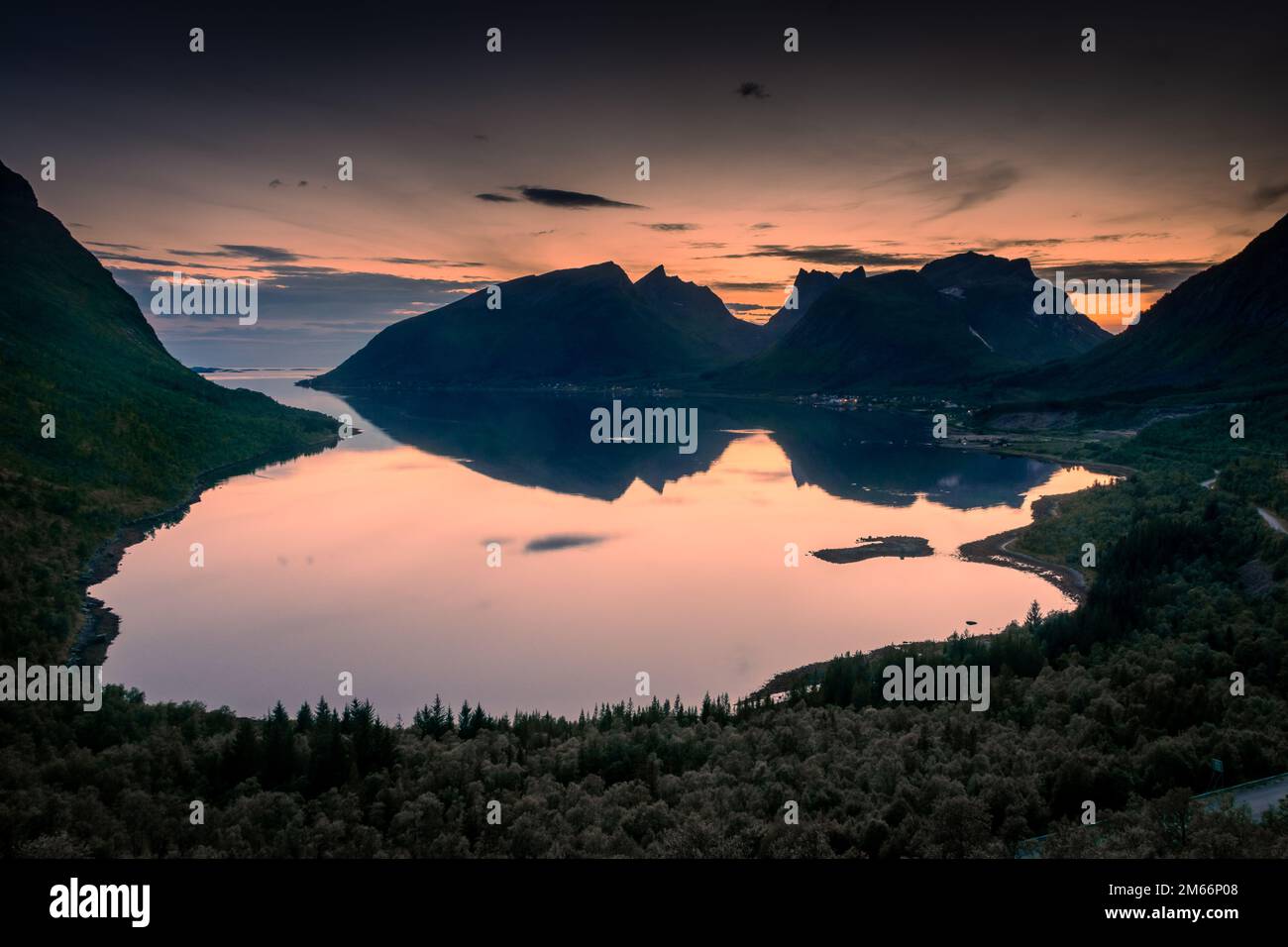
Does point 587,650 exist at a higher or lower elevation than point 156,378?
lower

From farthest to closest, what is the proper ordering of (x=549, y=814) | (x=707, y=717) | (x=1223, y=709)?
(x=707, y=717) → (x=1223, y=709) → (x=549, y=814)

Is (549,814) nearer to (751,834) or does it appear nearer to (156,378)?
(751,834)

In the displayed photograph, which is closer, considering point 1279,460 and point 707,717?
point 707,717

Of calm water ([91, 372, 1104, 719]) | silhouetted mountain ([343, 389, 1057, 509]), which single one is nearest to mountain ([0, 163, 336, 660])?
calm water ([91, 372, 1104, 719])

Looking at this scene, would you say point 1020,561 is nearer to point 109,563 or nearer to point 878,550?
point 878,550

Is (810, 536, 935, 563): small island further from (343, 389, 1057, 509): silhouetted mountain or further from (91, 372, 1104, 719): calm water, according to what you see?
(343, 389, 1057, 509): silhouetted mountain

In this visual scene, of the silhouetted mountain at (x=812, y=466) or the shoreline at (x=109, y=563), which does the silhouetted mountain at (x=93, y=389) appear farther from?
the silhouetted mountain at (x=812, y=466)
